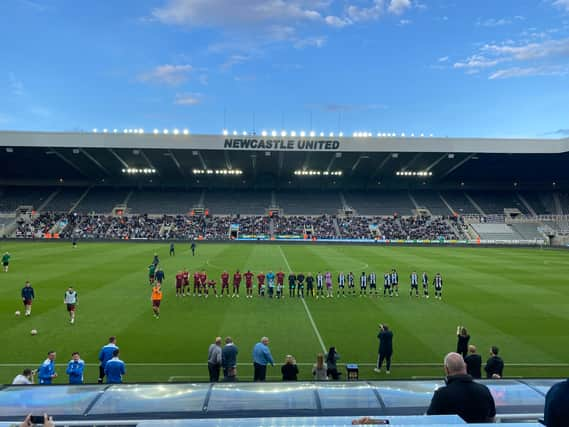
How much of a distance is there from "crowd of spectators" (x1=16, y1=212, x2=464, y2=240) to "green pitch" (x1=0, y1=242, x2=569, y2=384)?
105 feet

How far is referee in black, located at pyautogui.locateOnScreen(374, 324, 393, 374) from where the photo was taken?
11148 mm

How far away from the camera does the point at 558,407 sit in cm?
301

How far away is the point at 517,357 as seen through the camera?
12695mm

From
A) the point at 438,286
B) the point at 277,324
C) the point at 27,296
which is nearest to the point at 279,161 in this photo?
the point at 438,286

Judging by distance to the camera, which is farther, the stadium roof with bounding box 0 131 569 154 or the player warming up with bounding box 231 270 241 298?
the stadium roof with bounding box 0 131 569 154

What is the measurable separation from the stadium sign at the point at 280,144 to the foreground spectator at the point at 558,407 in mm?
53013

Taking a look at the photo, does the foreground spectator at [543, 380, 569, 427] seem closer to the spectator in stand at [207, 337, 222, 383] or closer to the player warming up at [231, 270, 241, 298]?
the spectator in stand at [207, 337, 222, 383]

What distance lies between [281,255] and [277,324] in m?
23.4

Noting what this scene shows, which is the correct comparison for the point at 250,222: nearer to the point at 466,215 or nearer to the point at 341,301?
the point at 466,215

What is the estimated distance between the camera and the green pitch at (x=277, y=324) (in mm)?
12000

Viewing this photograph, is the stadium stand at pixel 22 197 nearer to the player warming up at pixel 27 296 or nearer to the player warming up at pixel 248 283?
the player warming up at pixel 27 296

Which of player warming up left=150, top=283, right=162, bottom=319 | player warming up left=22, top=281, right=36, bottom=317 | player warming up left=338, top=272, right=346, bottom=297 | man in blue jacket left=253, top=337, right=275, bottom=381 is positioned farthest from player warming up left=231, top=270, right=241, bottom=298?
man in blue jacket left=253, top=337, right=275, bottom=381

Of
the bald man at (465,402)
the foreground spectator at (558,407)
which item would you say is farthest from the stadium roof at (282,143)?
the foreground spectator at (558,407)

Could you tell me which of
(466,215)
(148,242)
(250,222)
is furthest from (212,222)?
(466,215)
